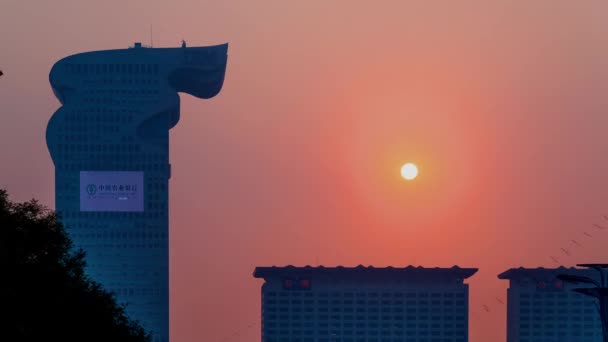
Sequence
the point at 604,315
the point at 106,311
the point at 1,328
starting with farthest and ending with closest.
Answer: the point at 604,315 < the point at 106,311 < the point at 1,328

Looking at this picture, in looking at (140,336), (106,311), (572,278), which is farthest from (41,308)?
(572,278)

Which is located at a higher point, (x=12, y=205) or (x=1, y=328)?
(x=12, y=205)

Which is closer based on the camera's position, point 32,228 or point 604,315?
point 32,228

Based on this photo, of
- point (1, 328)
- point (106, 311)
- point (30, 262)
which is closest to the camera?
point (1, 328)

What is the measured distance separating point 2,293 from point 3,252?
2236mm

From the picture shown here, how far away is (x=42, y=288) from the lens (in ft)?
266

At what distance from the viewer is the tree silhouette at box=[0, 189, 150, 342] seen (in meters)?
77.4

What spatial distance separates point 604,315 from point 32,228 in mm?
28506

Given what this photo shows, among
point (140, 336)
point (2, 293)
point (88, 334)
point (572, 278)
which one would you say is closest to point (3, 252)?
point (2, 293)

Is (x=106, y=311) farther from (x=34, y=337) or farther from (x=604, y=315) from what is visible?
(x=604, y=315)

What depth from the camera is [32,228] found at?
8356 centimetres

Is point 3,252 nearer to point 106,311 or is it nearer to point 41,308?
point 41,308

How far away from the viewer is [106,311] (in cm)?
8844

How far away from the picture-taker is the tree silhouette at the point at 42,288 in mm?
77438
